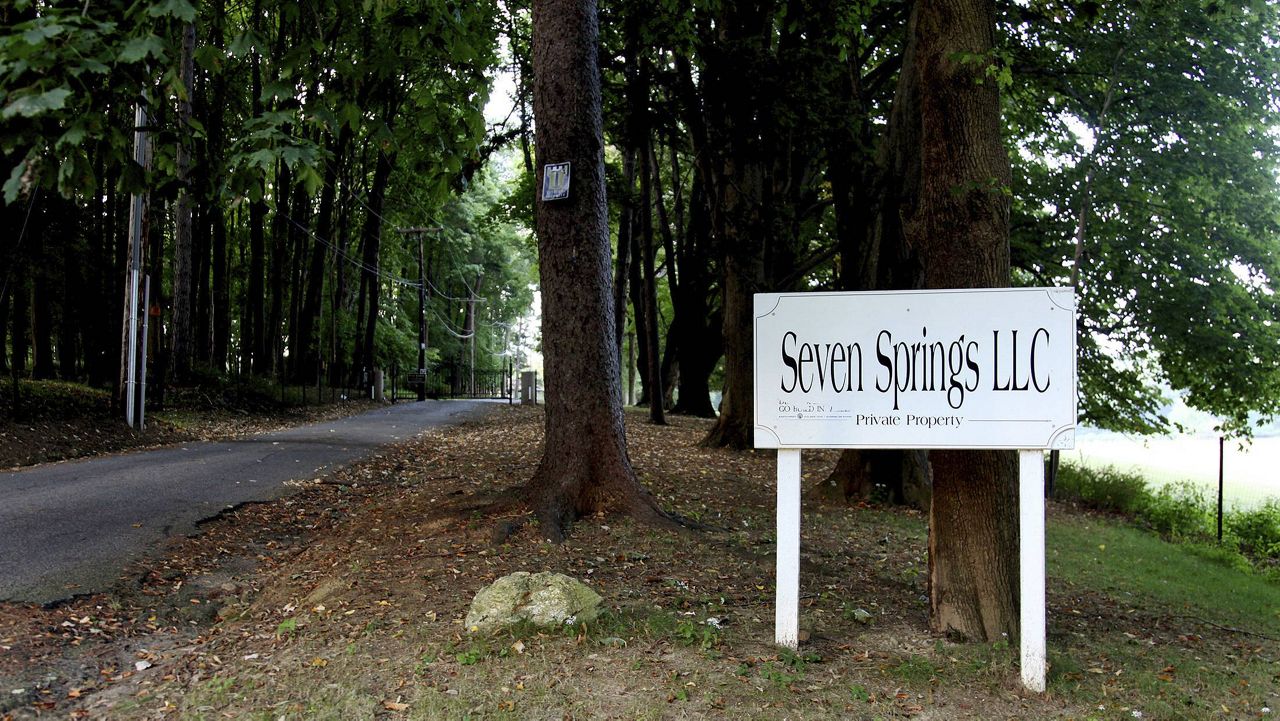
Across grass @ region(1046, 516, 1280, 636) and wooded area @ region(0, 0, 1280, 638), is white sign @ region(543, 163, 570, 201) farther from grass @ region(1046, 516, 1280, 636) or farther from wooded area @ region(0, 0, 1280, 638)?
grass @ region(1046, 516, 1280, 636)

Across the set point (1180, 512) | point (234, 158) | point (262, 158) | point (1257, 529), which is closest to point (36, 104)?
point (262, 158)

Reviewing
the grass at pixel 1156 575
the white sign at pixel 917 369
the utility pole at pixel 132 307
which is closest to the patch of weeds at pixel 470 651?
the white sign at pixel 917 369

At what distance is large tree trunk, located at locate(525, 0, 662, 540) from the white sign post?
2.55 metres

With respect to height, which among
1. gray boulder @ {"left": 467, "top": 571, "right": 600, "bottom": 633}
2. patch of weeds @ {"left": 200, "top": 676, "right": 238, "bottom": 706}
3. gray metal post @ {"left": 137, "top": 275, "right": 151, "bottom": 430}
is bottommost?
patch of weeds @ {"left": 200, "top": 676, "right": 238, "bottom": 706}

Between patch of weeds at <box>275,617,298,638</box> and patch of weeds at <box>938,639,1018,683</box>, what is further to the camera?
patch of weeds at <box>275,617,298,638</box>

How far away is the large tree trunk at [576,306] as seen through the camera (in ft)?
22.6

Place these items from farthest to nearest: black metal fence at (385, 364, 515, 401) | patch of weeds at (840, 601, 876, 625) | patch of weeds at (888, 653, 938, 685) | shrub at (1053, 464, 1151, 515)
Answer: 1. black metal fence at (385, 364, 515, 401)
2. shrub at (1053, 464, 1151, 515)
3. patch of weeds at (840, 601, 876, 625)
4. patch of weeds at (888, 653, 938, 685)

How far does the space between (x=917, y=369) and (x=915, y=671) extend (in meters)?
1.46

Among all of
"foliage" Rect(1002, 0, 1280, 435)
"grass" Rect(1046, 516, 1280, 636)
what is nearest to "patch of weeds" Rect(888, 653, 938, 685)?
"grass" Rect(1046, 516, 1280, 636)

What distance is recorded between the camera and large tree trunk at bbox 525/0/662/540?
271 inches

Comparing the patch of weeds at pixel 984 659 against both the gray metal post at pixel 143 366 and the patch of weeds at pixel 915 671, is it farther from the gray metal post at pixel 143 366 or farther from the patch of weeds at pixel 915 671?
the gray metal post at pixel 143 366

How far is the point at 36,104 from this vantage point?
336cm

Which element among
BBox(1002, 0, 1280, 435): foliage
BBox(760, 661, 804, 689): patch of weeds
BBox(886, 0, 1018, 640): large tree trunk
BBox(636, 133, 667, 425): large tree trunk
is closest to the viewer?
BBox(760, 661, 804, 689): patch of weeds

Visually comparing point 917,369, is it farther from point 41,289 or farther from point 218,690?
point 41,289
